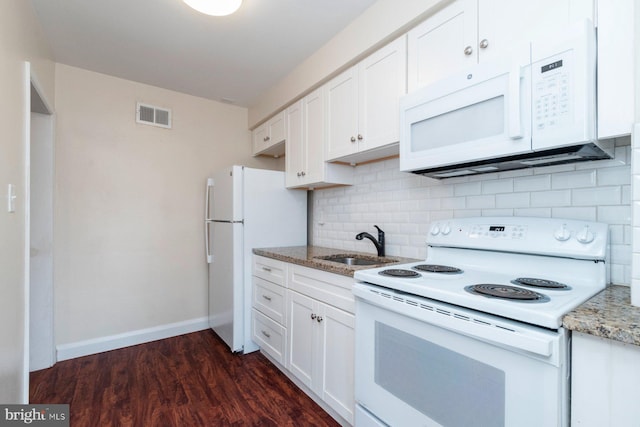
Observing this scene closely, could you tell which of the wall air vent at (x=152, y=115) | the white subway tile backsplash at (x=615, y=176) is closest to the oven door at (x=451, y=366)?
the white subway tile backsplash at (x=615, y=176)

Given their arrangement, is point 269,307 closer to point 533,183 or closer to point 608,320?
point 533,183

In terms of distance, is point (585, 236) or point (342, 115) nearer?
point (585, 236)

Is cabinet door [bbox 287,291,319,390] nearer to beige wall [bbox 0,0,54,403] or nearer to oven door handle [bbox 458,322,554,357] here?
oven door handle [bbox 458,322,554,357]

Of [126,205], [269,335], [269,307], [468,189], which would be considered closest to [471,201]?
[468,189]

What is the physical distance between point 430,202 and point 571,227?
741mm

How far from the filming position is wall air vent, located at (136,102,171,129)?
2855mm

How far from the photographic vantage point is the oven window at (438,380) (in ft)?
3.07

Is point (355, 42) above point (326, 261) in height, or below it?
above

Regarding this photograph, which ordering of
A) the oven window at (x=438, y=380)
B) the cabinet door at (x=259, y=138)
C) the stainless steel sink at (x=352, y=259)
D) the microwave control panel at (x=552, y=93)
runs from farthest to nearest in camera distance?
the cabinet door at (x=259, y=138) → the stainless steel sink at (x=352, y=259) → the microwave control panel at (x=552, y=93) → the oven window at (x=438, y=380)

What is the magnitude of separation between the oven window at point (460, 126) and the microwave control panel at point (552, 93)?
0.12 m

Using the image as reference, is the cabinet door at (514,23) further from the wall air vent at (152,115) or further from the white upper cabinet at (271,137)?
the wall air vent at (152,115)

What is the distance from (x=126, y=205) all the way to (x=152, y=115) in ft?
2.94

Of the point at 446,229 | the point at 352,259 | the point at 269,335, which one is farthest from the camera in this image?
the point at 269,335

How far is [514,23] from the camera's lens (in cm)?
124
